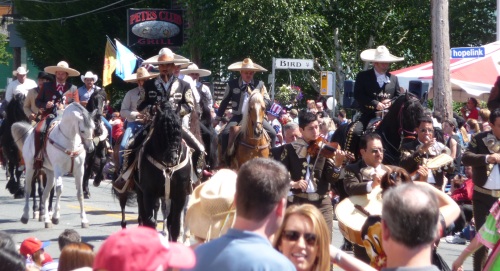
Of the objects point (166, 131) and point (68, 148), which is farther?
point (68, 148)

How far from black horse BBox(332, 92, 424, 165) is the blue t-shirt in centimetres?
729

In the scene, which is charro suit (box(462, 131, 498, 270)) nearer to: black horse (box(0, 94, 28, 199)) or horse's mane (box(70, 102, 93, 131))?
horse's mane (box(70, 102, 93, 131))

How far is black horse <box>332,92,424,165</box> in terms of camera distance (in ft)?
38.5

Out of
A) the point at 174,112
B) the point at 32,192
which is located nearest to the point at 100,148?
the point at 32,192

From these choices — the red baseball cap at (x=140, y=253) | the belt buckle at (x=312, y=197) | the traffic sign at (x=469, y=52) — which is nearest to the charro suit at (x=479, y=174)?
the belt buckle at (x=312, y=197)

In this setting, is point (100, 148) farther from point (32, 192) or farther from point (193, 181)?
point (193, 181)

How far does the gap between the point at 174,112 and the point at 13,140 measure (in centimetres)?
832

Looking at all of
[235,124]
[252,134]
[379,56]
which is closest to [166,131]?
[252,134]

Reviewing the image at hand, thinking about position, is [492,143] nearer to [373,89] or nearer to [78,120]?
[373,89]

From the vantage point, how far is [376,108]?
1273 cm

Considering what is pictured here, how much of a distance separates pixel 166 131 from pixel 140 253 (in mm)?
9370

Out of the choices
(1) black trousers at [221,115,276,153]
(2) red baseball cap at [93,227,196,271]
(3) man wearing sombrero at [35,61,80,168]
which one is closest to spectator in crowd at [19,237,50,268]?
(2) red baseball cap at [93,227,196,271]

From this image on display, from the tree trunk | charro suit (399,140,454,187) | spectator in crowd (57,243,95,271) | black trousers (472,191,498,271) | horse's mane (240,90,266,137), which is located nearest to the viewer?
spectator in crowd (57,243,95,271)

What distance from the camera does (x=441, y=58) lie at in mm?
19203
